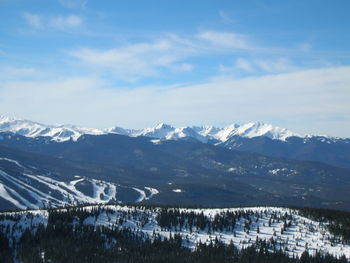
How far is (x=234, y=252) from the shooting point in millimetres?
166125

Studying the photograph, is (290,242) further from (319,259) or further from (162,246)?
(162,246)

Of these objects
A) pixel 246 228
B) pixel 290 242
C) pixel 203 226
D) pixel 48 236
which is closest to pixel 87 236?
pixel 48 236

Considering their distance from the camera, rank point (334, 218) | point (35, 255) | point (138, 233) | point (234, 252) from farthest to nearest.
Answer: point (334, 218)
point (138, 233)
point (234, 252)
point (35, 255)

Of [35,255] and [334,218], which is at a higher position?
[334,218]

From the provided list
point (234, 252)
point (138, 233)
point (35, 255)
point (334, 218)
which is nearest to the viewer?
point (35, 255)

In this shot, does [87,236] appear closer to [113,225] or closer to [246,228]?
[113,225]

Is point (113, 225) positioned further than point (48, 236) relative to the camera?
Yes

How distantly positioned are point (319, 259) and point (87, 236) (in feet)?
248

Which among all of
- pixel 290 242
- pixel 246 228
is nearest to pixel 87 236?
pixel 246 228

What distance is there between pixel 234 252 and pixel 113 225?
149 ft

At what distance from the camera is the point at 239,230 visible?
614 feet

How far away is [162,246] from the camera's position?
553 ft

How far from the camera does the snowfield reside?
17162 centimetres

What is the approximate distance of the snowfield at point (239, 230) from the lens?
171625mm
